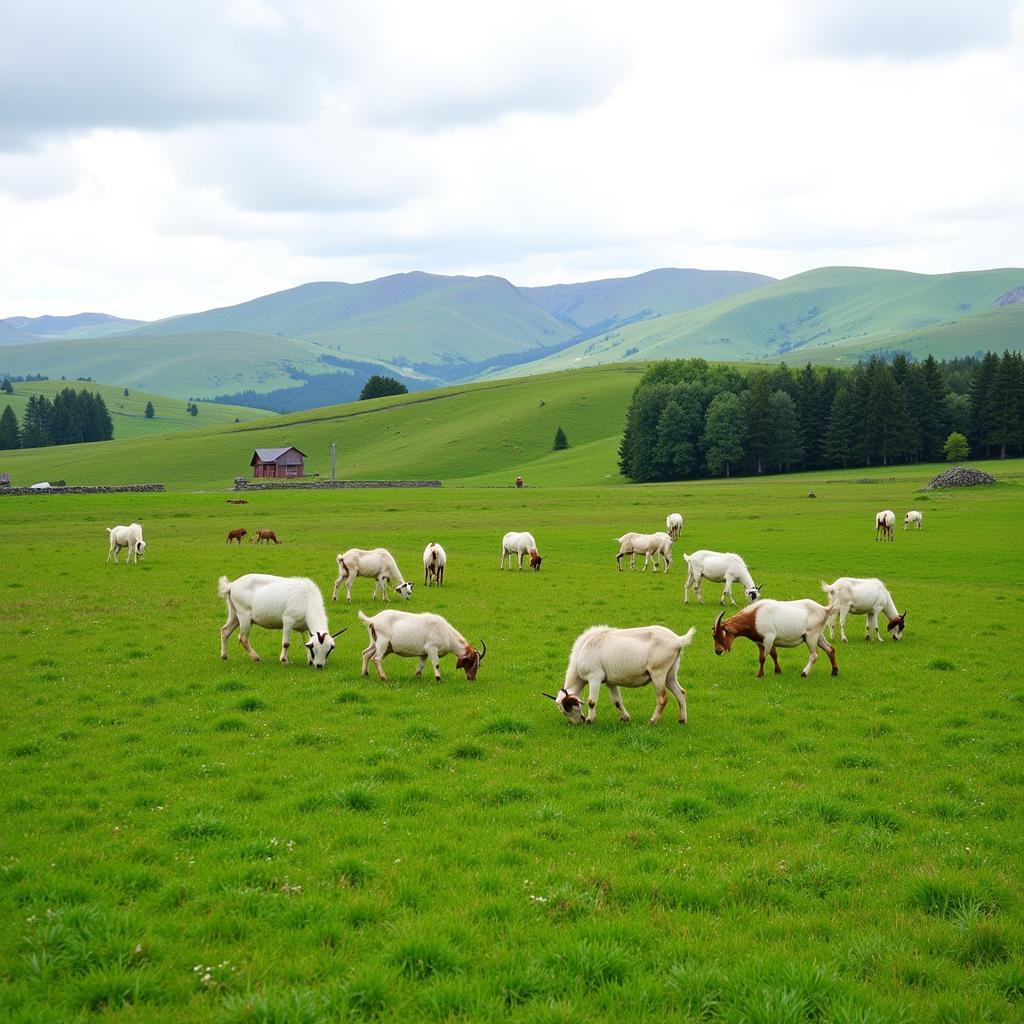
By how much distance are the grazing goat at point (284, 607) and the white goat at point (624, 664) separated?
6.41m

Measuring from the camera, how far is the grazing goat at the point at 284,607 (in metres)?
18.8

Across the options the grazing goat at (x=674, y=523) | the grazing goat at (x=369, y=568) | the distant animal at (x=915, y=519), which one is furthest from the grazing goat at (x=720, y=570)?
the distant animal at (x=915, y=519)

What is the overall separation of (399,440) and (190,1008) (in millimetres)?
161412

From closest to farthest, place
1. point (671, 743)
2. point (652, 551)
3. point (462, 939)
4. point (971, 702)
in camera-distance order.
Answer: point (462, 939)
point (671, 743)
point (971, 702)
point (652, 551)

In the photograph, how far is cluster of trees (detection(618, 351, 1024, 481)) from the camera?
391 feet

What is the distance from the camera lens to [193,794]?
11.2 meters

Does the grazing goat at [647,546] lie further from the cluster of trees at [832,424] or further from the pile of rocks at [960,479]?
the cluster of trees at [832,424]

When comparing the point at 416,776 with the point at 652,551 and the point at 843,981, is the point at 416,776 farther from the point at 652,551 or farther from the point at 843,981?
the point at 652,551

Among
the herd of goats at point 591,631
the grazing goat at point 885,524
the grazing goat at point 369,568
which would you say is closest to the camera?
the herd of goats at point 591,631

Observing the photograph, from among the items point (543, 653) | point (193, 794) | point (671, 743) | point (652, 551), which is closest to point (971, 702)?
point (671, 743)

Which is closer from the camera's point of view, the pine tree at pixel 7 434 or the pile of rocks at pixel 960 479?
the pile of rocks at pixel 960 479

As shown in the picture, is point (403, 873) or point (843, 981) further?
point (403, 873)

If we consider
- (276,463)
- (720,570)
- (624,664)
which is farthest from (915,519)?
(276,463)

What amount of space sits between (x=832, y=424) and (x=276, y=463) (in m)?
86.8
